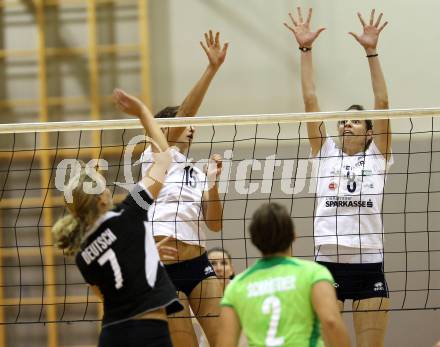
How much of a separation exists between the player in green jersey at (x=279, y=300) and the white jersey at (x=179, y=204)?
182 cm

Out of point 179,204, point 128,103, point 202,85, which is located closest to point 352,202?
point 179,204

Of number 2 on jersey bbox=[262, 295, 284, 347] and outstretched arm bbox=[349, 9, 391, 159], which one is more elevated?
outstretched arm bbox=[349, 9, 391, 159]

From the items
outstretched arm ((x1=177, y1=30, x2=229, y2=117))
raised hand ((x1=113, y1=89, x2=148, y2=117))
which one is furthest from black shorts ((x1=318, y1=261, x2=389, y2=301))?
raised hand ((x1=113, y1=89, x2=148, y2=117))

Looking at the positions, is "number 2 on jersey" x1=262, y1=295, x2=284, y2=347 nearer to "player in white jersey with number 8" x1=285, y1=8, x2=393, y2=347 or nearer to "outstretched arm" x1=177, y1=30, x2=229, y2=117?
"player in white jersey with number 8" x1=285, y1=8, x2=393, y2=347

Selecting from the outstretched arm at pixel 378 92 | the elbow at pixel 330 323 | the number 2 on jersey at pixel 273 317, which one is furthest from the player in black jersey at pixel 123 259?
the outstretched arm at pixel 378 92

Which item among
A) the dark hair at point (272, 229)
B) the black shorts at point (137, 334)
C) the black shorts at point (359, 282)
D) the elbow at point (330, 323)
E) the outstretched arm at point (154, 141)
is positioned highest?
the outstretched arm at point (154, 141)

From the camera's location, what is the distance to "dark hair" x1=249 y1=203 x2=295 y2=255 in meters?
Result: 2.95

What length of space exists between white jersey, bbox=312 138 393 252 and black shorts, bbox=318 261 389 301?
0.41 ft

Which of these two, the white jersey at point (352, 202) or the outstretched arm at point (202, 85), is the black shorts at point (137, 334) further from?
the outstretched arm at point (202, 85)

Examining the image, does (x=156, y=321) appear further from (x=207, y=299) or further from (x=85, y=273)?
(x=207, y=299)

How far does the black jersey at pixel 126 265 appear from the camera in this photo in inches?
127

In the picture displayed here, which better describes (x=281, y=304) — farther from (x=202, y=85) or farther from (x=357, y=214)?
(x=202, y=85)

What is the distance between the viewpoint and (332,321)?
2.81 meters

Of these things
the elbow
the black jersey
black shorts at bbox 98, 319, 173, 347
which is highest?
the black jersey
